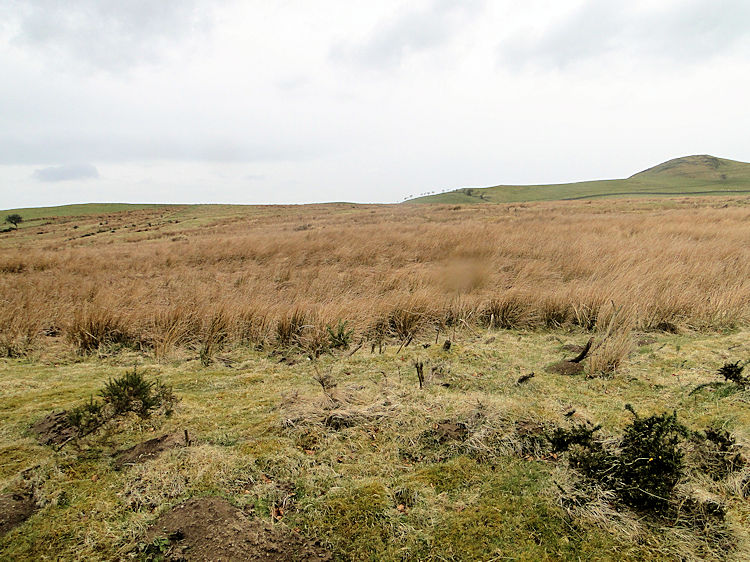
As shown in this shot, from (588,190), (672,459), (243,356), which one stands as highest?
(588,190)

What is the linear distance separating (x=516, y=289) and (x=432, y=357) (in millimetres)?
2718

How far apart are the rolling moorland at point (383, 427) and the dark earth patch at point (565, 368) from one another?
0.10ft

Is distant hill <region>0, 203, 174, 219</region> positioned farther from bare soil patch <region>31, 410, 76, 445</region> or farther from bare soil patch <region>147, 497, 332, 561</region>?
bare soil patch <region>147, 497, 332, 561</region>

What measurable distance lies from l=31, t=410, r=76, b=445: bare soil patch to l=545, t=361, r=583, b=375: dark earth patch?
4.09 meters

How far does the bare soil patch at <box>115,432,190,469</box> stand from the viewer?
2.37 metres

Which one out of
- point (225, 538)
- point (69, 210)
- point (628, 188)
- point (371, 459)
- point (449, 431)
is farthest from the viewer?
point (628, 188)

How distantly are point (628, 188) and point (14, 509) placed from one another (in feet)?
367

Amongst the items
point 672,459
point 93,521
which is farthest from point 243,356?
point 672,459

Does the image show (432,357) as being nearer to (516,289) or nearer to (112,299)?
(516,289)

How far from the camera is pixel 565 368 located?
382 cm

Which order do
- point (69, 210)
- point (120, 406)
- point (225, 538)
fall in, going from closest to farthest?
1. point (225, 538)
2. point (120, 406)
3. point (69, 210)

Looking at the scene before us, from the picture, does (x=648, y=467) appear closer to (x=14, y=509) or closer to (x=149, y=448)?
(x=149, y=448)

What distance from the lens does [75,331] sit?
514cm

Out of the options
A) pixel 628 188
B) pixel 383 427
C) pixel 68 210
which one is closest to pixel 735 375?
pixel 383 427
